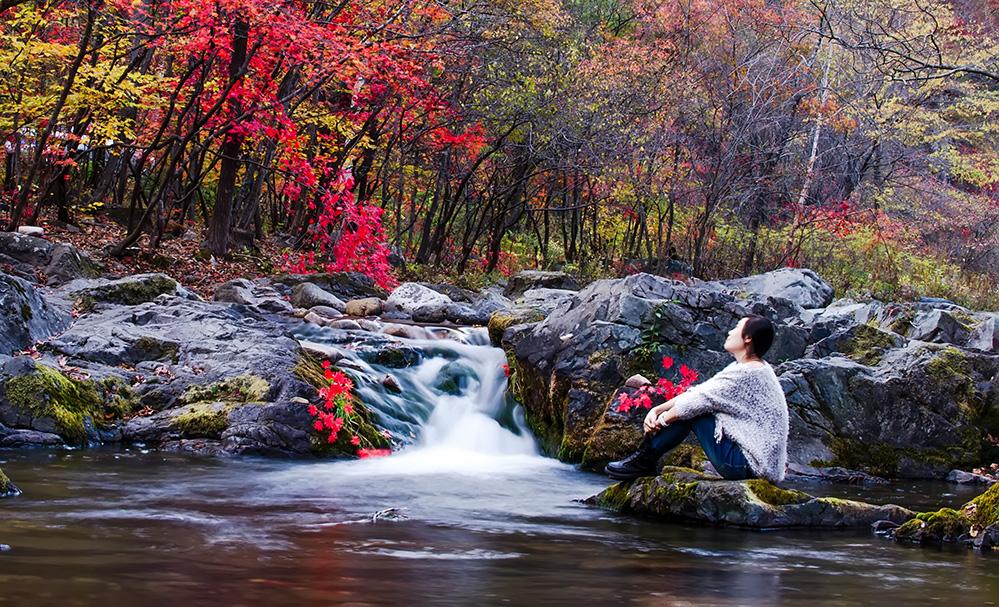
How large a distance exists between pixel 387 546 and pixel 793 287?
1580cm

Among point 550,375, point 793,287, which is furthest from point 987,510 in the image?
point 793,287

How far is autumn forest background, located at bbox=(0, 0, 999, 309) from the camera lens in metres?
15.1

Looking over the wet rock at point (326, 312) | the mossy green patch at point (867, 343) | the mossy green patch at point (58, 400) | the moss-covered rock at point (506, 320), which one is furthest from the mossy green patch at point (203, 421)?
the mossy green patch at point (867, 343)

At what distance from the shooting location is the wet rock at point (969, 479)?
9016 millimetres

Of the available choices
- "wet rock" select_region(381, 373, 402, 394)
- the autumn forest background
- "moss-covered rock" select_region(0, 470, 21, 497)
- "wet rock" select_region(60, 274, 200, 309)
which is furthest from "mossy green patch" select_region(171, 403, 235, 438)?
the autumn forest background

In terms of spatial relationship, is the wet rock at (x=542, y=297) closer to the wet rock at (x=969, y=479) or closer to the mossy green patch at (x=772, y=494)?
the wet rock at (x=969, y=479)

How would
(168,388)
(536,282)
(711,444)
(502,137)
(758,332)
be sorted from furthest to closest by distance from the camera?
(502,137)
(536,282)
(168,388)
(711,444)
(758,332)

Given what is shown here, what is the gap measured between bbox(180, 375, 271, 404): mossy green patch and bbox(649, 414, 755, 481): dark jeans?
424 centimetres

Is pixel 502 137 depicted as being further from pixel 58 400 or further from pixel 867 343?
pixel 58 400

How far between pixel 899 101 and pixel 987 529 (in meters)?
21.7

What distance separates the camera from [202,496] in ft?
20.1

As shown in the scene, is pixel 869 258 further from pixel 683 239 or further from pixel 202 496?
pixel 202 496

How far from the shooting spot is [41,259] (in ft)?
43.5

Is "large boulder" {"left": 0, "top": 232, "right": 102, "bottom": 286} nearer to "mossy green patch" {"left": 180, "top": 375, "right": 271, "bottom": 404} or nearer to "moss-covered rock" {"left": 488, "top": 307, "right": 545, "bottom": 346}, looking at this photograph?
"mossy green patch" {"left": 180, "top": 375, "right": 271, "bottom": 404}
